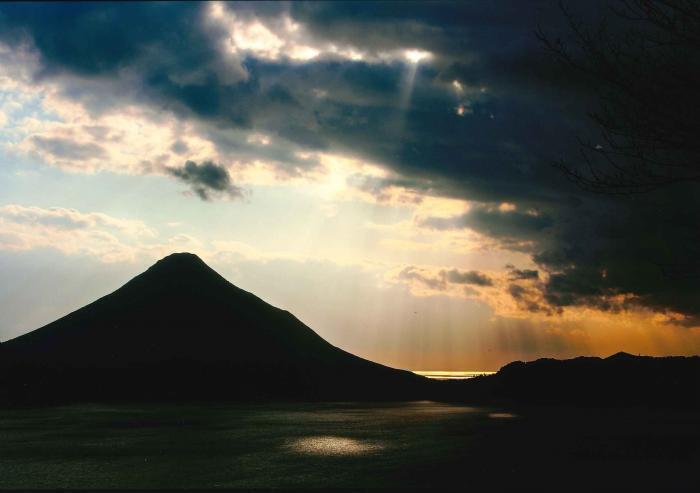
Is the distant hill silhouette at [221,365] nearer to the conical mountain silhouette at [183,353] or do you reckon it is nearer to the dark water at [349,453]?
the conical mountain silhouette at [183,353]

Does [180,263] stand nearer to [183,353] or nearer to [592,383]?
[183,353]

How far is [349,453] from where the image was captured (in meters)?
17.1

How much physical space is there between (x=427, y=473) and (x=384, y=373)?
71522mm

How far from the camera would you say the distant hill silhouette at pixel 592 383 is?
49.6 meters

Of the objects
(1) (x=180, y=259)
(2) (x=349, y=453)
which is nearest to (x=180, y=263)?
(1) (x=180, y=259)

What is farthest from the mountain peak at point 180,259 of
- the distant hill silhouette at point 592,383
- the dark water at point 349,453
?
the dark water at point 349,453

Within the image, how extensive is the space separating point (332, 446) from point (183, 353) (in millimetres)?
67332

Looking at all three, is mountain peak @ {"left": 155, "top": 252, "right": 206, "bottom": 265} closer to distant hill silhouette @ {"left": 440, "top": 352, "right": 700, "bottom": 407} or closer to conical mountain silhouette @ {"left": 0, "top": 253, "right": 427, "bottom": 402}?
conical mountain silhouette @ {"left": 0, "top": 253, "right": 427, "bottom": 402}

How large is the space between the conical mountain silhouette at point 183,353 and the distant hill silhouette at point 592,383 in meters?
8.37

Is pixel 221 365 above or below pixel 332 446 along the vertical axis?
above

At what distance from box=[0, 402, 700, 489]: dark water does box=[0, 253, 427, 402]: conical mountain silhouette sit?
3012 cm

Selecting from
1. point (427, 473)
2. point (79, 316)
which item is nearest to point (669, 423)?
point (427, 473)

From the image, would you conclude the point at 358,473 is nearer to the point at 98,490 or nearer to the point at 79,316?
the point at 98,490

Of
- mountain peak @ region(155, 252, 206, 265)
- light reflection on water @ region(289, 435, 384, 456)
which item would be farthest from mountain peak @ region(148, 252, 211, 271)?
light reflection on water @ region(289, 435, 384, 456)
